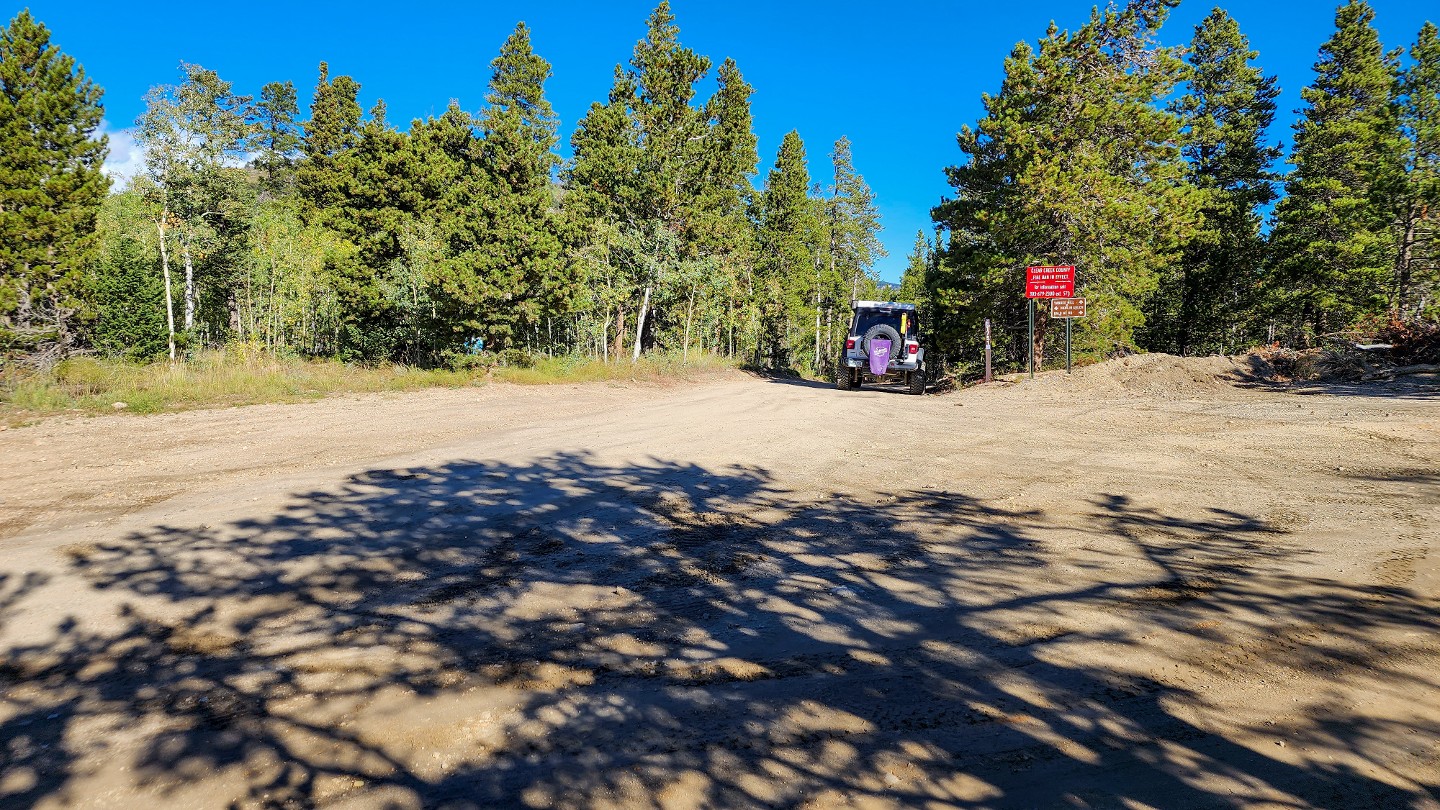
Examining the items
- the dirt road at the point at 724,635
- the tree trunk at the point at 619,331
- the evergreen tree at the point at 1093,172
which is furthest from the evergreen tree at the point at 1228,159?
the dirt road at the point at 724,635

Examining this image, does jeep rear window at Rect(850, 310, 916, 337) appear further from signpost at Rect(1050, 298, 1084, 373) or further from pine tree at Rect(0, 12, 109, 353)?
pine tree at Rect(0, 12, 109, 353)

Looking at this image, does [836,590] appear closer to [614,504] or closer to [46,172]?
[614,504]

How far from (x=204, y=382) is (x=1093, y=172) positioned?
970 inches

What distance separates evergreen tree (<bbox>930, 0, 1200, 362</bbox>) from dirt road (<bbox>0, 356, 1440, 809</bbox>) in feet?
48.7

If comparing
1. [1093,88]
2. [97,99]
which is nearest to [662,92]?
[1093,88]

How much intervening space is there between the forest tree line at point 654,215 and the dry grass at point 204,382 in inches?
52.1

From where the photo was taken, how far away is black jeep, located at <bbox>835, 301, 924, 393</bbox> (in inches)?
725

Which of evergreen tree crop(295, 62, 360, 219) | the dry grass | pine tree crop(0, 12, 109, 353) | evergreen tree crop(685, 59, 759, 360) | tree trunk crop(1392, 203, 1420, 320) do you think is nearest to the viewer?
the dry grass

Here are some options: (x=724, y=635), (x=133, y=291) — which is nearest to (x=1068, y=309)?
(x=724, y=635)

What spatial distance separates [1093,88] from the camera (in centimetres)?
1975

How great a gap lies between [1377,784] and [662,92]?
30475mm

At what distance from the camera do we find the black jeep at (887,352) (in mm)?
18406

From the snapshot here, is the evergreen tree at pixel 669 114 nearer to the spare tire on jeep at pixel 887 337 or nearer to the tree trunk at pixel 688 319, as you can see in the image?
the tree trunk at pixel 688 319

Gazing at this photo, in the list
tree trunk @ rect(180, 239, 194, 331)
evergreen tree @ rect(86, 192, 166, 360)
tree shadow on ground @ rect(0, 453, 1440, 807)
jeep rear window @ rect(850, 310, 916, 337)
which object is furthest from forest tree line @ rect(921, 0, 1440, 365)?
evergreen tree @ rect(86, 192, 166, 360)
